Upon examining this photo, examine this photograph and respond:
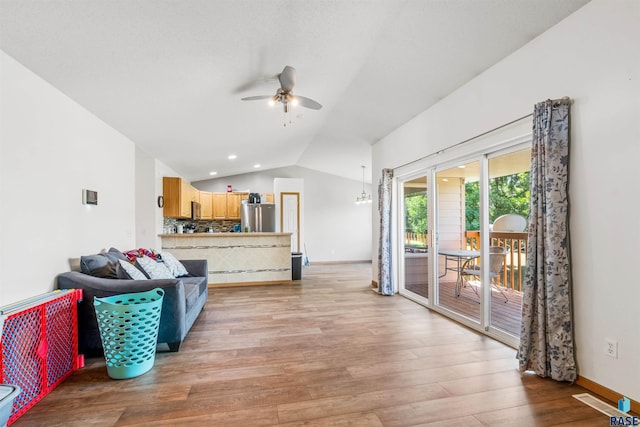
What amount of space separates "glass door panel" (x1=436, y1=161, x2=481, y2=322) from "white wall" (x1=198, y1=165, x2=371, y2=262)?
523cm

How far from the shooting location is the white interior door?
8602mm

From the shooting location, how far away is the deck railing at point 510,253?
10.1ft

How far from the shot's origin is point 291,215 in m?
8.67

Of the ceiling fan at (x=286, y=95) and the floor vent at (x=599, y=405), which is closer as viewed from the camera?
the floor vent at (x=599, y=405)

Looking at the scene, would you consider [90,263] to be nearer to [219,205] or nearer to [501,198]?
[501,198]

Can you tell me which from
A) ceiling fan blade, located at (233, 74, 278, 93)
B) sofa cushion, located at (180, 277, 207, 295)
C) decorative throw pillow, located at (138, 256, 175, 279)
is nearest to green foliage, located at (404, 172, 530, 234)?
ceiling fan blade, located at (233, 74, 278, 93)

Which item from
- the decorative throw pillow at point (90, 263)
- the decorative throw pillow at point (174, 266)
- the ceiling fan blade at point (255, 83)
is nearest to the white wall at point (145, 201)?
the decorative throw pillow at point (174, 266)

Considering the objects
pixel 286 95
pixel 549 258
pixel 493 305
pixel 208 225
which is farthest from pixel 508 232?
pixel 208 225

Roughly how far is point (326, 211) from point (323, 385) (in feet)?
23.4

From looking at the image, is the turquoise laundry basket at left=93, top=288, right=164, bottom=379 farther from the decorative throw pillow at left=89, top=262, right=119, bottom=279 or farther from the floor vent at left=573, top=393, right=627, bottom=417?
the floor vent at left=573, top=393, right=627, bottom=417

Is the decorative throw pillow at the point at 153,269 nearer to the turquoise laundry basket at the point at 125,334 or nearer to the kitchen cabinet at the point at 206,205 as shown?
the turquoise laundry basket at the point at 125,334

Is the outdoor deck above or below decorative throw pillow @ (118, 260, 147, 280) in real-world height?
below

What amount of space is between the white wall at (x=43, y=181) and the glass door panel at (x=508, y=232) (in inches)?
163

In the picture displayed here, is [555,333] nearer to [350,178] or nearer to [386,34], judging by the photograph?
[386,34]
